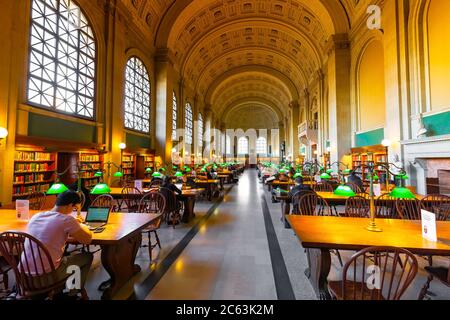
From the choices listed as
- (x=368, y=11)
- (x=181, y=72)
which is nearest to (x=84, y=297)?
(x=368, y=11)

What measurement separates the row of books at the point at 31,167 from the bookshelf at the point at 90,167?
3.63 feet

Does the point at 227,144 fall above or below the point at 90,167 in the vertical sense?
above

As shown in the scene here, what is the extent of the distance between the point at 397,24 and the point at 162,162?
1204 centimetres

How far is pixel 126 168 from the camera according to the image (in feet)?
35.1

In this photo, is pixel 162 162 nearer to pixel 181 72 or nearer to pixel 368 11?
pixel 181 72

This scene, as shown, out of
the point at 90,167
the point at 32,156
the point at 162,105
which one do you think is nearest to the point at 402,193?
the point at 32,156

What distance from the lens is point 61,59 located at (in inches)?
273

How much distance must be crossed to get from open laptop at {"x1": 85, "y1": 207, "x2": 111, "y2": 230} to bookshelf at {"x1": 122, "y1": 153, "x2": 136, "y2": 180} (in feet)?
26.2

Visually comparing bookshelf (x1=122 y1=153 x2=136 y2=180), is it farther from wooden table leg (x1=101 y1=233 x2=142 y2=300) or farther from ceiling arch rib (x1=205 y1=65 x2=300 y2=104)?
ceiling arch rib (x1=205 y1=65 x2=300 y2=104)

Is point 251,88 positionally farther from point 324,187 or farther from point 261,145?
point 324,187

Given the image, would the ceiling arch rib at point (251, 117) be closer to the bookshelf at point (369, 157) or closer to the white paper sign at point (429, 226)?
the bookshelf at point (369, 157)

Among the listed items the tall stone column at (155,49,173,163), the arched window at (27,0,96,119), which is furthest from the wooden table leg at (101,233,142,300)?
the tall stone column at (155,49,173,163)

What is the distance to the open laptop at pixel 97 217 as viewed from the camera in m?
2.68

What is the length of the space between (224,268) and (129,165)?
939 centimetres
